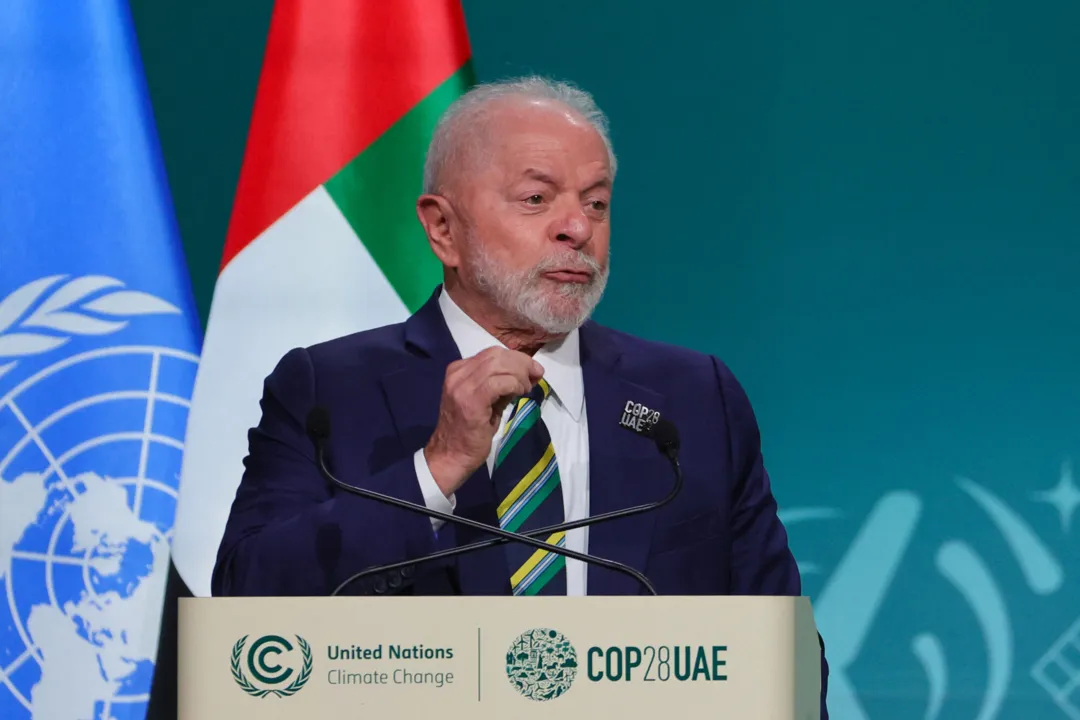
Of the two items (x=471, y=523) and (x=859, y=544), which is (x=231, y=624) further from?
(x=859, y=544)

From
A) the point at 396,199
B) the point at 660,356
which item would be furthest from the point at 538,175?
the point at 396,199

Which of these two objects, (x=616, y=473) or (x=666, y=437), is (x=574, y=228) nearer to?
(x=616, y=473)

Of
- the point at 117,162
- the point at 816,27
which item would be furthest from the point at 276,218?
the point at 816,27

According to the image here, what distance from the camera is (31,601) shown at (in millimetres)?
2596

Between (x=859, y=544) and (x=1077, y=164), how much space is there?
3.07ft

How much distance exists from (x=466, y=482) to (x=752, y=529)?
0.45 m

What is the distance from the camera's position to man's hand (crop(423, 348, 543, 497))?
4.99 feet

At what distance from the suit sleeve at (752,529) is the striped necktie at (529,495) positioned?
0.29 meters

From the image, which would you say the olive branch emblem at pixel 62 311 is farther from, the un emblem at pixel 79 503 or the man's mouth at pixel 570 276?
the man's mouth at pixel 570 276

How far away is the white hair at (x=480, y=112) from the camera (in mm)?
2025

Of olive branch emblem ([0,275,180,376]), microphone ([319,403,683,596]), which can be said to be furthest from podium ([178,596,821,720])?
olive branch emblem ([0,275,180,376])

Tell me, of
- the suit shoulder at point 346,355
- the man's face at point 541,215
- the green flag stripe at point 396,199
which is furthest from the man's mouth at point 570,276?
the green flag stripe at point 396,199

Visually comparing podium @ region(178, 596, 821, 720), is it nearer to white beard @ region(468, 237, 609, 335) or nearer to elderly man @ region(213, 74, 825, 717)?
elderly man @ region(213, 74, 825, 717)

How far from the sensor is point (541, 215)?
6.47ft
